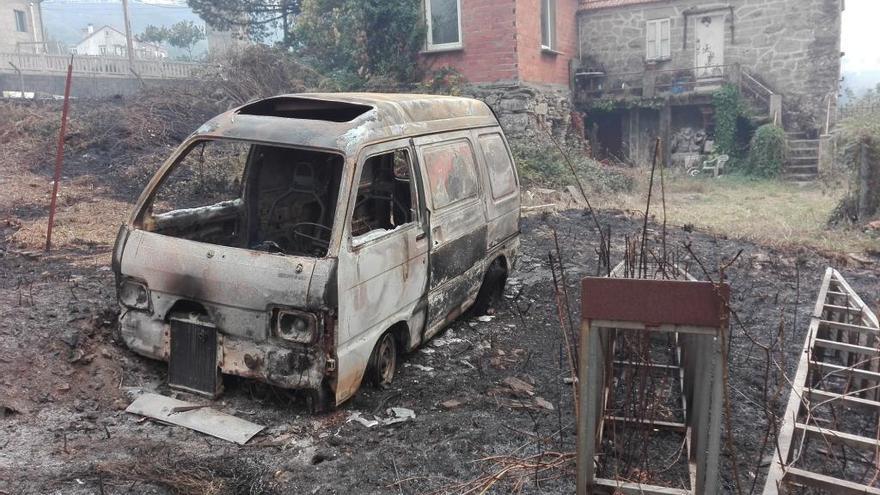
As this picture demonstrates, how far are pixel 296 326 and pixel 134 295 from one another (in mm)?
1289

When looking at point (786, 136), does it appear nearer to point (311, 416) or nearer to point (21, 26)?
point (311, 416)

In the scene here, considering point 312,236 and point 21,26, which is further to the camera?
point 21,26

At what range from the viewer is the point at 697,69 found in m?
20.2

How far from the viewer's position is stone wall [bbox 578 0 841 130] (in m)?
18.7

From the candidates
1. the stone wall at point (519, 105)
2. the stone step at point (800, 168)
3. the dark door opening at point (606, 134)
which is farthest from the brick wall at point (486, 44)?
the stone step at point (800, 168)

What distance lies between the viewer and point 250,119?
187 inches

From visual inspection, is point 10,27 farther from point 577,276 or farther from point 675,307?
point 675,307

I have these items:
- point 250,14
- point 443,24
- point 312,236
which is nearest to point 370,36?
point 443,24

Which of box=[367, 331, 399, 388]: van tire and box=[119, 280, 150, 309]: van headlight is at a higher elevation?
box=[119, 280, 150, 309]: van headlight

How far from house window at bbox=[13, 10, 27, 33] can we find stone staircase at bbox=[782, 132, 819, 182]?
131 ft

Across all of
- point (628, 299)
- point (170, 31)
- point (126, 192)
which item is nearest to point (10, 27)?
point (170, 31)

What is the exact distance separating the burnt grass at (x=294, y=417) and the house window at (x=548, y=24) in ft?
44.5

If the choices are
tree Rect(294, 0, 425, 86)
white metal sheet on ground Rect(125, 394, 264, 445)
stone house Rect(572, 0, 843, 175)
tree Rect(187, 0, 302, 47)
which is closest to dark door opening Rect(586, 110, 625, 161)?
stone house Rect(572, 0, 843, 175)

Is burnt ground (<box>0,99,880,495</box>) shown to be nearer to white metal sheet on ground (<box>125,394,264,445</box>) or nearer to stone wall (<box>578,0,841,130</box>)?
white metal sheet on ground (<box>125,394,264,445</box>)
